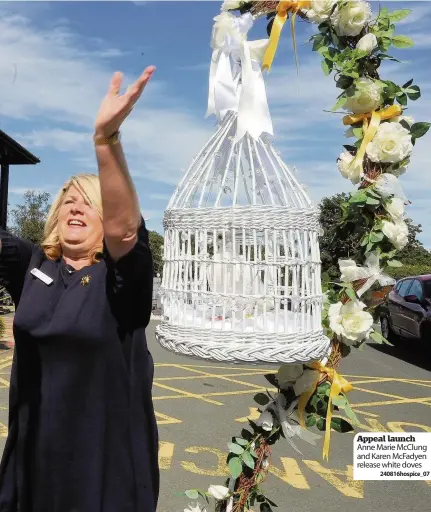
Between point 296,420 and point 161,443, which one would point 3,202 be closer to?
point 161,443

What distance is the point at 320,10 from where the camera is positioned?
7.33ft

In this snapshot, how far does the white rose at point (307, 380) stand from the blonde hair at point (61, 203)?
107 cm

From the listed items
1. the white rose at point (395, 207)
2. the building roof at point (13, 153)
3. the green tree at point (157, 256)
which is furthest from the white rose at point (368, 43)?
the building roof at point (13, 153)

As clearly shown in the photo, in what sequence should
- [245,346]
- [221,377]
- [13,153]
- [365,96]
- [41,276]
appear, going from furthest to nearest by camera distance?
[13,153] → [221,377] → [365,96] → [245,346] → [41,276]

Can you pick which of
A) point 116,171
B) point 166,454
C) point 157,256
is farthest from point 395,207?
point 157,256

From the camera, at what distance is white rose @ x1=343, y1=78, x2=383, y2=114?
7.29 feet

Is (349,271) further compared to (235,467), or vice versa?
(235,467)

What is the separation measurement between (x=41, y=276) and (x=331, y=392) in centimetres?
124

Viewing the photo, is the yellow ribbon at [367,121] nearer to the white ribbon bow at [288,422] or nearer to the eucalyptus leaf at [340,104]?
the eucalyptus leaf at [340,104]

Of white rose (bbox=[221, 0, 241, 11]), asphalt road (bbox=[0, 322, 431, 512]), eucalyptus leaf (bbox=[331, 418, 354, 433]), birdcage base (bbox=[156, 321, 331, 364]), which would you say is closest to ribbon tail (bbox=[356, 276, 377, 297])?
birdcage base (bbox=[156, 321, 331, 364])

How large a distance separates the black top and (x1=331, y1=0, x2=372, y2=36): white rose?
1.25m

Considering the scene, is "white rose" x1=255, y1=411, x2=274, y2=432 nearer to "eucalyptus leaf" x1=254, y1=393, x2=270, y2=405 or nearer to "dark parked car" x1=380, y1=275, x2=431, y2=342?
"eucalyptus leaf" x1=254, y1=393, x2=270, y2=405

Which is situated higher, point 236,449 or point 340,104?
point 340,104

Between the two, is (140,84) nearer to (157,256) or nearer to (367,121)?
(367,121)
